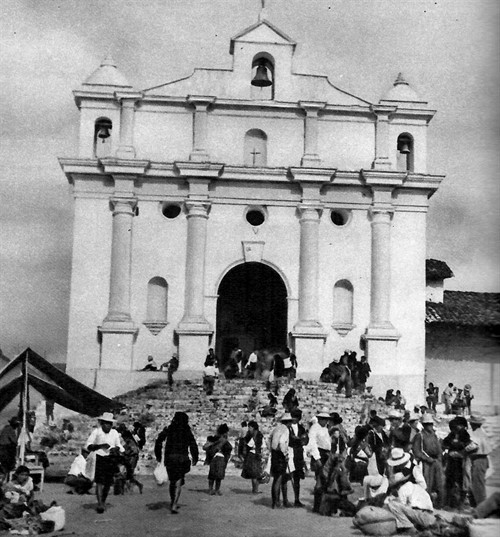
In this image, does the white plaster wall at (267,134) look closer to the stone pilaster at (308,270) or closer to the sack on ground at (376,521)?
the stone pilaster at (308,270)

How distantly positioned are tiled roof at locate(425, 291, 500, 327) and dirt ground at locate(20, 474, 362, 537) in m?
18.8

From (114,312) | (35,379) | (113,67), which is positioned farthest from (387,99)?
(35,379)

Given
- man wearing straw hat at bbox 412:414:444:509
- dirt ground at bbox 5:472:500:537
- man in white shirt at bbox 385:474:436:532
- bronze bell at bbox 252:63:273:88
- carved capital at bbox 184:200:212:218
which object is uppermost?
bronze bell at bbox 252:63:273:88

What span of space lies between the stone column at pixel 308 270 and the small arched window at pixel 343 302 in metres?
0.94

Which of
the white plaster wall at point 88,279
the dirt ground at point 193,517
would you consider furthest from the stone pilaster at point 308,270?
the dirt ground at point 193,517

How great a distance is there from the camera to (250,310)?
32594mm

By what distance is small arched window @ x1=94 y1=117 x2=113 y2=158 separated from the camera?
30.7 m

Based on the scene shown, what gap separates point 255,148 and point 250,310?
18.3ft

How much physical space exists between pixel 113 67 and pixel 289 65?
5761 mm

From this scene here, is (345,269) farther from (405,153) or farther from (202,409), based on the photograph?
(202,409)

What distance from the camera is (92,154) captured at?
3039 cm

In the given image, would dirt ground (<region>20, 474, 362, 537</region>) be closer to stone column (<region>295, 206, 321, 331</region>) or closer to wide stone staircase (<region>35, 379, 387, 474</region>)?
wide stone staircase (<region>35, 379, 387, 474</region>)

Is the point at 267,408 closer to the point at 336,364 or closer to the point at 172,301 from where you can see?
the point at 336,364

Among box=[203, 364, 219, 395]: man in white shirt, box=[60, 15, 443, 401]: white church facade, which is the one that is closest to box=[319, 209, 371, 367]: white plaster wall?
box=[60, 15, 443, 401]: white church facade
